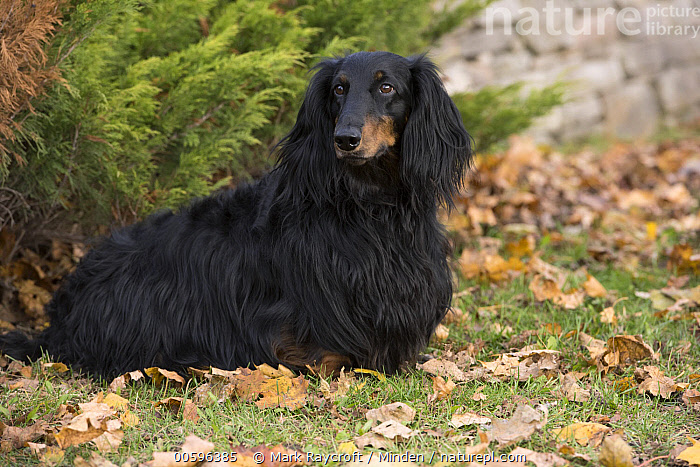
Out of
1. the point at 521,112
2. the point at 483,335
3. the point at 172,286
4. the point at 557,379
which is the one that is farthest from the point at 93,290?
the point at 521,112

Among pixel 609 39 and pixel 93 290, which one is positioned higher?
pixel 609 39

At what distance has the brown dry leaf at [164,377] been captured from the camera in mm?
2873

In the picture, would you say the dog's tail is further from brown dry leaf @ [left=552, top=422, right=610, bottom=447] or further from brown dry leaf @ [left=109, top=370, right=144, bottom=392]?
brown dry leaf @ [left=552, top=422, right=610, bottom=447]

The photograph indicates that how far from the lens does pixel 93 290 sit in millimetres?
3285

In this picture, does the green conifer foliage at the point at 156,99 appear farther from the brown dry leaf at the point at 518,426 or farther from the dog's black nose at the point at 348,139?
the brown dry leaf at the point at 518,426

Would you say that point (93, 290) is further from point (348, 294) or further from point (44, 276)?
point (348, 294)

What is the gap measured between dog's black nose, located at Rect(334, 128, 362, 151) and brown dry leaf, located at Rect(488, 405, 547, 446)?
1.14m

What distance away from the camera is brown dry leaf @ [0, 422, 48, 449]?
2299mm

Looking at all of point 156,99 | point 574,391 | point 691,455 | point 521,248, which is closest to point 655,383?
point 574,391

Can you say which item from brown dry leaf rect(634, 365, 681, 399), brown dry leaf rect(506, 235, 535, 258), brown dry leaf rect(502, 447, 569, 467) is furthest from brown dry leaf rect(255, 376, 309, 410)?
brown dry leaf rect(506, 235, 535, 258)

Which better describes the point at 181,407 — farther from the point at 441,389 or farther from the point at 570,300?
the point at 570,300

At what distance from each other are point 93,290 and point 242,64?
1370 mm

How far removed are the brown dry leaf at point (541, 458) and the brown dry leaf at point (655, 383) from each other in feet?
2.57

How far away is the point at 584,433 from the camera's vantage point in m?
2.29
